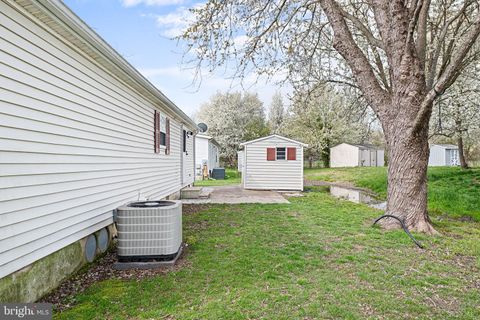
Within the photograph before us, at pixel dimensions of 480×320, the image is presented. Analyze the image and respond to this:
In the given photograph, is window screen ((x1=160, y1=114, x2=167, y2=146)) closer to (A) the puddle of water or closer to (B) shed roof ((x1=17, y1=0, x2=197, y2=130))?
(B) shed roof ((x1=17, y1=0, x2=197, y2=130))

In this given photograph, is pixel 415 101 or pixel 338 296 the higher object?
pixel 415 101

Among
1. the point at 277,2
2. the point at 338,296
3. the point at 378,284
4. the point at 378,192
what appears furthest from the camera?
the point at 378,192

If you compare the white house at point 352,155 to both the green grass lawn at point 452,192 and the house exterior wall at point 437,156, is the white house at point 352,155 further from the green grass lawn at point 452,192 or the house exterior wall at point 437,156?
the green grass lawn at point 452,192

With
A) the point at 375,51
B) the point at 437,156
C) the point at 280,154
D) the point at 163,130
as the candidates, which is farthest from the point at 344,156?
the point at 163,130

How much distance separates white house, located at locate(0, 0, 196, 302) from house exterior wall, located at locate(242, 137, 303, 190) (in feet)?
28.3

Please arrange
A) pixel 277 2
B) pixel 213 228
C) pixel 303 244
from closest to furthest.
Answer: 1. pixel 303 244
2. pixel 213 228
3. pixel 277 2

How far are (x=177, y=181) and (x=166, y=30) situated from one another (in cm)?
523

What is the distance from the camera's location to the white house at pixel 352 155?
28.8 metres

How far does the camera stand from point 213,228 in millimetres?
6242

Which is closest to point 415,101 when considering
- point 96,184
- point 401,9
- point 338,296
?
point 401,9

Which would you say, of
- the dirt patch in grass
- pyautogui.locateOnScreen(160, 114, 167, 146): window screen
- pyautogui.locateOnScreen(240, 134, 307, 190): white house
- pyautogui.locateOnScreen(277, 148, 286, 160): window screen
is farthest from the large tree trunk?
pyautogui.locateOnScreen(277, 148, 286, 160): window screen

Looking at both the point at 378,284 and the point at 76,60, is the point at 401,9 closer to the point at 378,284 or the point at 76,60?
the point at 378,284

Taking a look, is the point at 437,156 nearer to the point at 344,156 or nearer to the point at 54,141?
the point at 344,156

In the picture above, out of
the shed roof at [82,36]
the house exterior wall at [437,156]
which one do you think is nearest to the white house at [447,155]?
the house exterior wall at [437,156]
